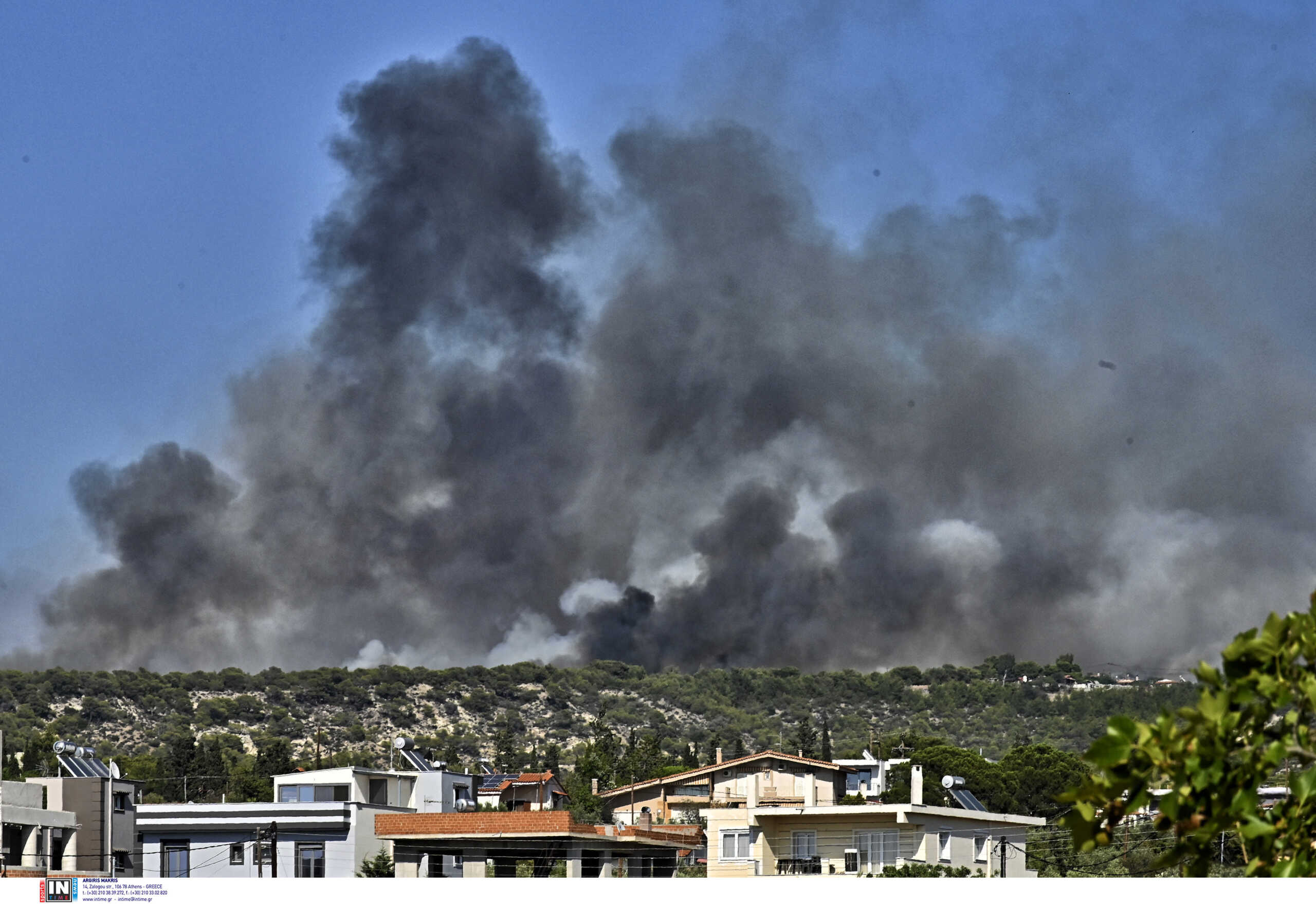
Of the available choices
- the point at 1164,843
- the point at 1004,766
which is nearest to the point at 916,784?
the point at 1164,843

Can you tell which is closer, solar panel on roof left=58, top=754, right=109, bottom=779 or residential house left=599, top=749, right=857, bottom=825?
solar panel on roof left=58, top=754, right=109, bottom=779

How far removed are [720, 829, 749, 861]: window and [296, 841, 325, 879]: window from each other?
21351 millimetres

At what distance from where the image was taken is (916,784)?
63.8 metres

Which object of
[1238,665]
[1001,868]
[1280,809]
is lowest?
[1001,868]

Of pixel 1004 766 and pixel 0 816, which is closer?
pixel 0 816

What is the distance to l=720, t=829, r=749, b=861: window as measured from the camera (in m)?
61.8

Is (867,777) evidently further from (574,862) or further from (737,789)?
(574,862)

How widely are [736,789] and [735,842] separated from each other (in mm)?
26972

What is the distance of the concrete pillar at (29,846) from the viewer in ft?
194

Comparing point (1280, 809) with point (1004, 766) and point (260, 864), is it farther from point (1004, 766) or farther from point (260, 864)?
point (1004, 766)

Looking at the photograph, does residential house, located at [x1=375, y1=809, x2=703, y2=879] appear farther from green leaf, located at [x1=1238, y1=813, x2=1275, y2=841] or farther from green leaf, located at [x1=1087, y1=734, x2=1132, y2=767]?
green leaf, located at [x1=1087, y1=734, x2=1132, y2=767]

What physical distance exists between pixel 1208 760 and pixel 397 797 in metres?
76.7

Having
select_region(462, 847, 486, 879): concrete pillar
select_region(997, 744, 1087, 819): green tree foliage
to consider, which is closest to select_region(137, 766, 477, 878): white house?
select_region(462, 847, 486, 879): concrete pillar
